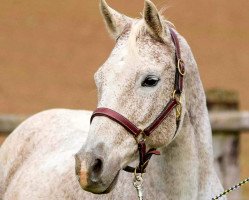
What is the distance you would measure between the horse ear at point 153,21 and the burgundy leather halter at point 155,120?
0.45ft

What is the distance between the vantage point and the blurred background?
50.4 feet

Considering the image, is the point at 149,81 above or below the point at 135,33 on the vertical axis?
below

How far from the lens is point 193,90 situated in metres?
4.63

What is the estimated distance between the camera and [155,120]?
424 cm

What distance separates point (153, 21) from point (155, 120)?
0.54 meters

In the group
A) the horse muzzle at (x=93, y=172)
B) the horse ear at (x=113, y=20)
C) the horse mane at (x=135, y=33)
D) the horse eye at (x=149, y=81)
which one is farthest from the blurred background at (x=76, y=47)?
the horse muzzle at (x=93, y=172)

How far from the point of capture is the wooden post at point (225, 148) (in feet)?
26.5

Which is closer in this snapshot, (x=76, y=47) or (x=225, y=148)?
(x=225, y=148)

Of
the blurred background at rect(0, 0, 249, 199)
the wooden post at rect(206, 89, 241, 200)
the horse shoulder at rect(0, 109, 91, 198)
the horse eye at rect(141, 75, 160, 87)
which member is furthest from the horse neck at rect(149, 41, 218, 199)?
the blurred background at rect(0, 0, 249, 199)

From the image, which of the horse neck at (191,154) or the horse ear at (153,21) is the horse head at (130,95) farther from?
the horse neck at (191,154)

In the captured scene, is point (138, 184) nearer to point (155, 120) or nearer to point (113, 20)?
point (155, 120)

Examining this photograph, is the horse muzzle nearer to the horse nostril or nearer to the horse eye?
the horse nostril

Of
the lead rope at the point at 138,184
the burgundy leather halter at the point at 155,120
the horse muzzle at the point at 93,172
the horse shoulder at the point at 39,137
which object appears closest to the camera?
the horse muzzle at the point at 93,172

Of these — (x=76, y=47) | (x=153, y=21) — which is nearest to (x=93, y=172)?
(x=153, y=21)
